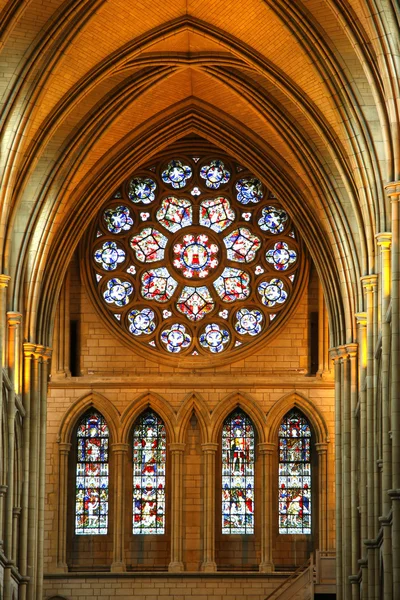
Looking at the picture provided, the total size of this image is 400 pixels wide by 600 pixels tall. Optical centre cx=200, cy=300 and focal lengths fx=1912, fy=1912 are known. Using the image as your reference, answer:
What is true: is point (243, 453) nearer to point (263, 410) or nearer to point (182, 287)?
point (263, 410)

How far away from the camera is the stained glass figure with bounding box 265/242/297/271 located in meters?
44.0

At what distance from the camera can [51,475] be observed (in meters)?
42.0

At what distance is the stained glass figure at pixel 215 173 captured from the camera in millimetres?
44656

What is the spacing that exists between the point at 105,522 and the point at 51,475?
1591 millimetres

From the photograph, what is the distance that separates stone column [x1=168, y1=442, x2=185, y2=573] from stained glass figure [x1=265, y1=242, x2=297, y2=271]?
4869 millimetres

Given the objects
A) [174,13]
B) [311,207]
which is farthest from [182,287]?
[174,13]

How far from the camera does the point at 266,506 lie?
41906 millimetres

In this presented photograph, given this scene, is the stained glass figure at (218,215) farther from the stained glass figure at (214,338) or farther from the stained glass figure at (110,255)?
the stained glass figure at (214,338)

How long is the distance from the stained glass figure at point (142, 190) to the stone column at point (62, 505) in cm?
615

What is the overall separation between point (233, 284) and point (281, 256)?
1281mm

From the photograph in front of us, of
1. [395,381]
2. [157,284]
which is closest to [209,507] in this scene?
[157,284]

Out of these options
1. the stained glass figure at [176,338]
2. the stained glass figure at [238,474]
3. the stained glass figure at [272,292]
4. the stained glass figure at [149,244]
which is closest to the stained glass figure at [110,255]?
the stained glass figure at [149,244]

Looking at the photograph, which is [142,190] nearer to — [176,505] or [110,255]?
[110,255]

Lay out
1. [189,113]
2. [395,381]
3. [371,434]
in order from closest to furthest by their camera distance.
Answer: [395,381] < [371,434] < [189,113]
